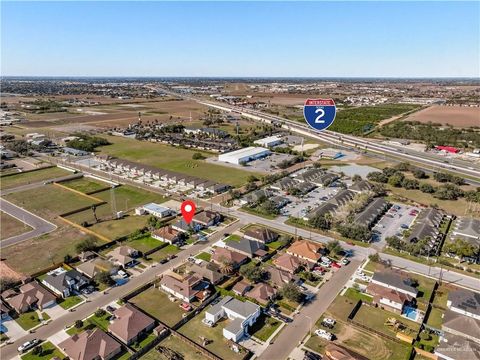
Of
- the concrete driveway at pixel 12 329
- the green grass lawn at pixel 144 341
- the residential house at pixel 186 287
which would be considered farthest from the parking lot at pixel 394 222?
the concrete driveway at pixel 12 329

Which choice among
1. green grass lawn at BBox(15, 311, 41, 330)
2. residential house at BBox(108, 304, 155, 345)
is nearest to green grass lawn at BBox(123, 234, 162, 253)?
residential house at BBox(108, 304, 155, 345)

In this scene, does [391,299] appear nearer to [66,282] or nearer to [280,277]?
[280,277]

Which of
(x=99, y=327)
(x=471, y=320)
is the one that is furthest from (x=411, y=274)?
(x=99, y=327)

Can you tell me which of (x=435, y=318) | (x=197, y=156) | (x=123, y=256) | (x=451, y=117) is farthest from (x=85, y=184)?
(x=451, y=117)

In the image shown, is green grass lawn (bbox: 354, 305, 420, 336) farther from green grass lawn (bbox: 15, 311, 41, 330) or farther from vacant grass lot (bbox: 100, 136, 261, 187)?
vacant grass lot (bbox: 100, 136, 261, 187)

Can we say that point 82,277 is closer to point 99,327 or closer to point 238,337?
point 99,327

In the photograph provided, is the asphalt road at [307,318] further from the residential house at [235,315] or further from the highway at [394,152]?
the highway at [394,152]
